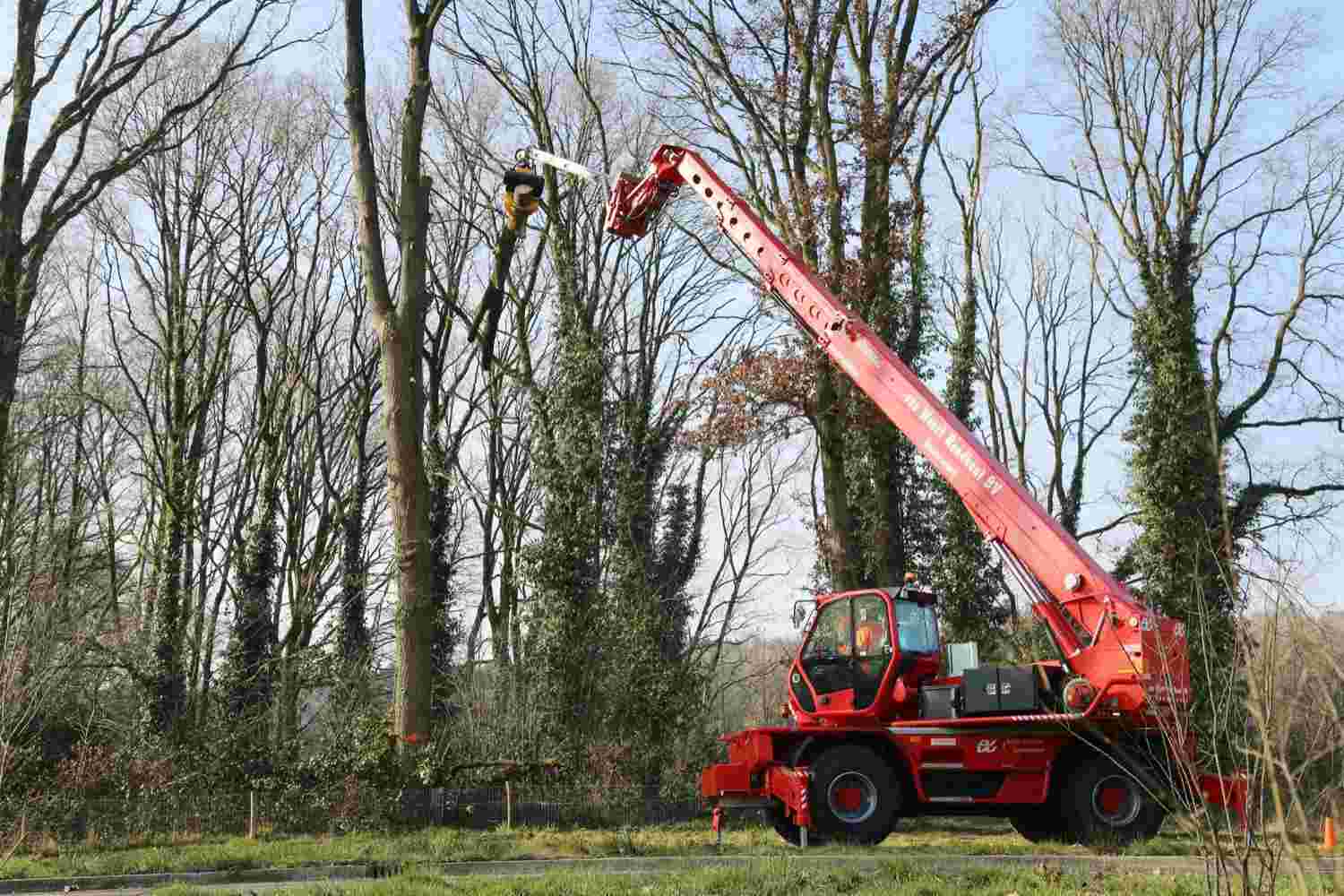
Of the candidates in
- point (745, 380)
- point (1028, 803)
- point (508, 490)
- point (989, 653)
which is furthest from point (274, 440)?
point (1028, 803)

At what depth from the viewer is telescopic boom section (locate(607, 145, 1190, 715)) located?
10.5m

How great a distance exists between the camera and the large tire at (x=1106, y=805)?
11.1 meters

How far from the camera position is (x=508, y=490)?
32312 mm

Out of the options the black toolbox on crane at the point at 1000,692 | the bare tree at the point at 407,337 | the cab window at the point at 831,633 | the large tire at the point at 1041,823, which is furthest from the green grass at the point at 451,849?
the bare tree at the point at 407,337

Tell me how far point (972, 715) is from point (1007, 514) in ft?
6.35

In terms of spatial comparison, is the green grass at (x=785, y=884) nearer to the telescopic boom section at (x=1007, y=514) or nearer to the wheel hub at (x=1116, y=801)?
the telescopic boom section at (x=1007, y=514)

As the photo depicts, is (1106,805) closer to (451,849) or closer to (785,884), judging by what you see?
(785,884)

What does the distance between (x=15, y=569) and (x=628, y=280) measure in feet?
50.8

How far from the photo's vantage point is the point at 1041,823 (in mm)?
11891

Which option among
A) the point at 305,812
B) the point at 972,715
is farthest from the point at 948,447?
the point at 305,812

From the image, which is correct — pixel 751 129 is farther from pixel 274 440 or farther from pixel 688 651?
pixel 274 440

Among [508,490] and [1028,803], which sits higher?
[508,490]

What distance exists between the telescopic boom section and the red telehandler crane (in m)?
0.02

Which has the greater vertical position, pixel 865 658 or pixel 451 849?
pixel 865 658
